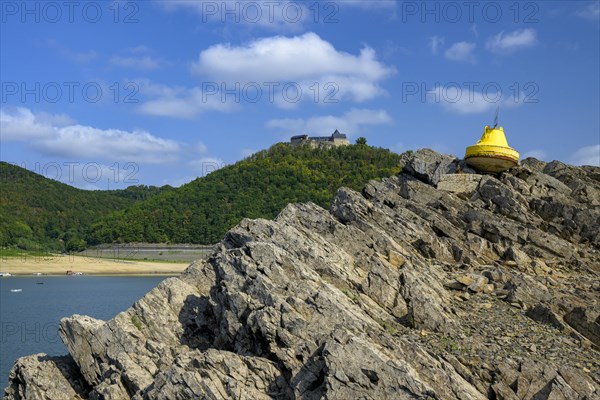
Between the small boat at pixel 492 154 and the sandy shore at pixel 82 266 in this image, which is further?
the sandy shore at pixel 82 266

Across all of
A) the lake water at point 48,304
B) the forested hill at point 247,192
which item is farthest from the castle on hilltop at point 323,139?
the lake water at point 48,304

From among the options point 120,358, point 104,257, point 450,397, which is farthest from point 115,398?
point 104,257

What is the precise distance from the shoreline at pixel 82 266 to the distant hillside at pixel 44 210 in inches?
480

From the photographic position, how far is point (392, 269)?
2017 cm

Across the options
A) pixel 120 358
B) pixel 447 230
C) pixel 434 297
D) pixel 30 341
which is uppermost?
pixel 447 230

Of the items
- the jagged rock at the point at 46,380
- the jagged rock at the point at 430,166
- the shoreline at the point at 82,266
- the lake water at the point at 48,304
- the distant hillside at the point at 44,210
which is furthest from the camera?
the distant hillside at the point at 44,210

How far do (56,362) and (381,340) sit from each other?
1068cm

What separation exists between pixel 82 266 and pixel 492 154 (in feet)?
326

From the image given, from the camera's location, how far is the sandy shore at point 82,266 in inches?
4279

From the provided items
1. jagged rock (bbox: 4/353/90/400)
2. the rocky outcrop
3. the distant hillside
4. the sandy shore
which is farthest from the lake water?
the distant hillside

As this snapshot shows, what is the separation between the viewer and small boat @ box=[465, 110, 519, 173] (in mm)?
28047

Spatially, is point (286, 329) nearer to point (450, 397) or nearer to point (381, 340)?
point (381, 340)

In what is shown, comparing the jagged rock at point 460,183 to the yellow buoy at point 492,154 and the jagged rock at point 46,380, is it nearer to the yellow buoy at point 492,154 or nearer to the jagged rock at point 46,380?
the yellow buoy at point 492,154

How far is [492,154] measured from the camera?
1105 inches
